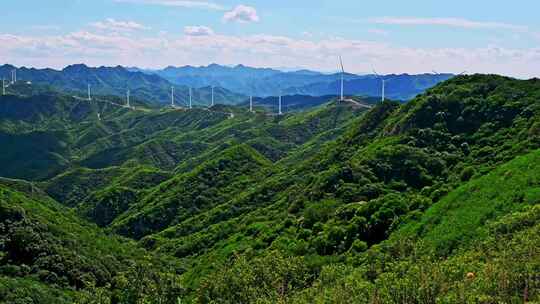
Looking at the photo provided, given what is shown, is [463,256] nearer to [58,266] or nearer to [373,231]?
[373,231]

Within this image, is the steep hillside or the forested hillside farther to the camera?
the steep hillside

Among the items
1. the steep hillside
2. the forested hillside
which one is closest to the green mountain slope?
the forested hillside

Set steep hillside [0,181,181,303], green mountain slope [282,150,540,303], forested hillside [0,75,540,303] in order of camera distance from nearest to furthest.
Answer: green mountain slope [282,150,540,303] < forested hillside [0,75,540,303] < steep hillside [0,181,181,303]

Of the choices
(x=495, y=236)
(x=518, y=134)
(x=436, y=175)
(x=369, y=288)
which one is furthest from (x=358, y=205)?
(x=369, y=288)

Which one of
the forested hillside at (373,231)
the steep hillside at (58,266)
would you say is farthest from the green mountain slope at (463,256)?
Answer: the steep hillside at (58,266)

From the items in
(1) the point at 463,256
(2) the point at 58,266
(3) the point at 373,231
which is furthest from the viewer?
(2) the point at 58,266

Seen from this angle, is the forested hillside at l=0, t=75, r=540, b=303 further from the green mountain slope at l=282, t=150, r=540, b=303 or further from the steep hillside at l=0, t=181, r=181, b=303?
the steep hillside at l=0, t=181, r=181, b=303

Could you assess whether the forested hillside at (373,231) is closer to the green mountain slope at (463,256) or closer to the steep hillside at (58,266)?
the green mountain slope at (463,256)

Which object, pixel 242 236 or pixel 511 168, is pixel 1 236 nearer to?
pixel 242 236

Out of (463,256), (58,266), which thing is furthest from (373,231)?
(58,266)

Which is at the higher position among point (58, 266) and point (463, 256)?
point (463, 256)

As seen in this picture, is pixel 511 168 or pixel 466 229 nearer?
pixel 466 229
